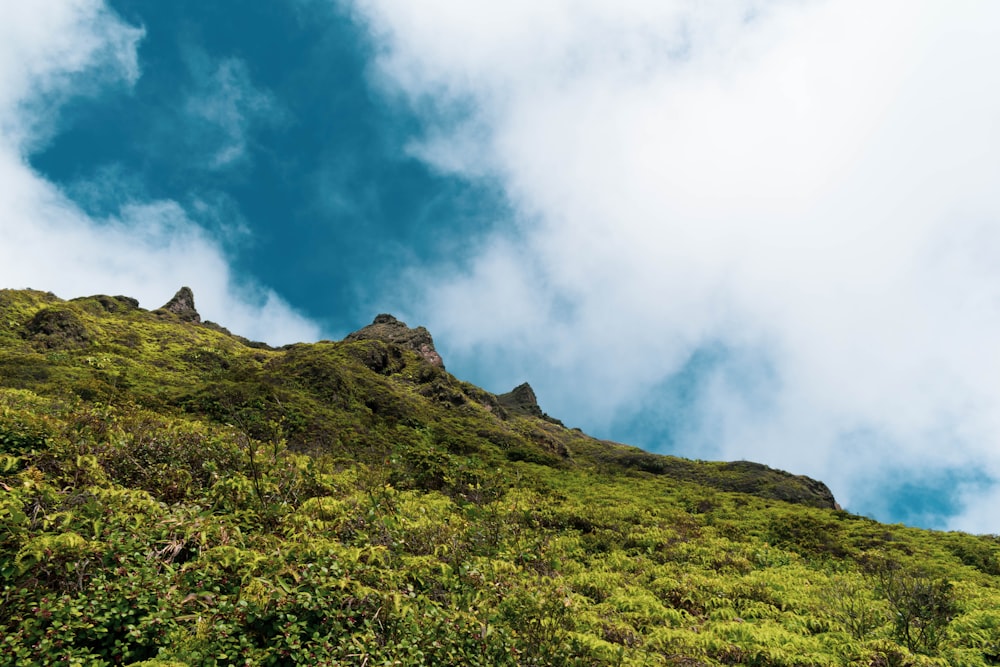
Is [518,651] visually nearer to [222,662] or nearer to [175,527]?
[222,662]

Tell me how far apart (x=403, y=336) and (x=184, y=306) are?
3568cm

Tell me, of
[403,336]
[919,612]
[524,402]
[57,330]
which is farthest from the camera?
[524,402]

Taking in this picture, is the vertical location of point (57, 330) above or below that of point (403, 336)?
below

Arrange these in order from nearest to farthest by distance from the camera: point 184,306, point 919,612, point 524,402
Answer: point 919,612, point 184,306, point 524,402

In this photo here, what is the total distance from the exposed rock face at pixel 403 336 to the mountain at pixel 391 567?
38739 millimetres

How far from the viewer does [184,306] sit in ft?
246

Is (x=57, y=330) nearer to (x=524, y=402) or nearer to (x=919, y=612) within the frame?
(x=919, y=612)

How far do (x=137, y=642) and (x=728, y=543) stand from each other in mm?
17458

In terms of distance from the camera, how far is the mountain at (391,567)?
6359 millimetres

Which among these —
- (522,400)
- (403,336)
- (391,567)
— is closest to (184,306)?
(403,336)

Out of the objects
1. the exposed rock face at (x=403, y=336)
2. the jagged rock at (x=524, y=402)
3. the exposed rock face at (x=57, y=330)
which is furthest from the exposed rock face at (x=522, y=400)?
the exposed rock face at (x=57, y=330)

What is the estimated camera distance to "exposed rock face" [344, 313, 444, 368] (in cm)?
6303

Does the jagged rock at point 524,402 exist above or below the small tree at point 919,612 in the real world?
above

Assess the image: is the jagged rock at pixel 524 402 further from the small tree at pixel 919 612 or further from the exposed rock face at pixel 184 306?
the small tree at pixel 919 612
